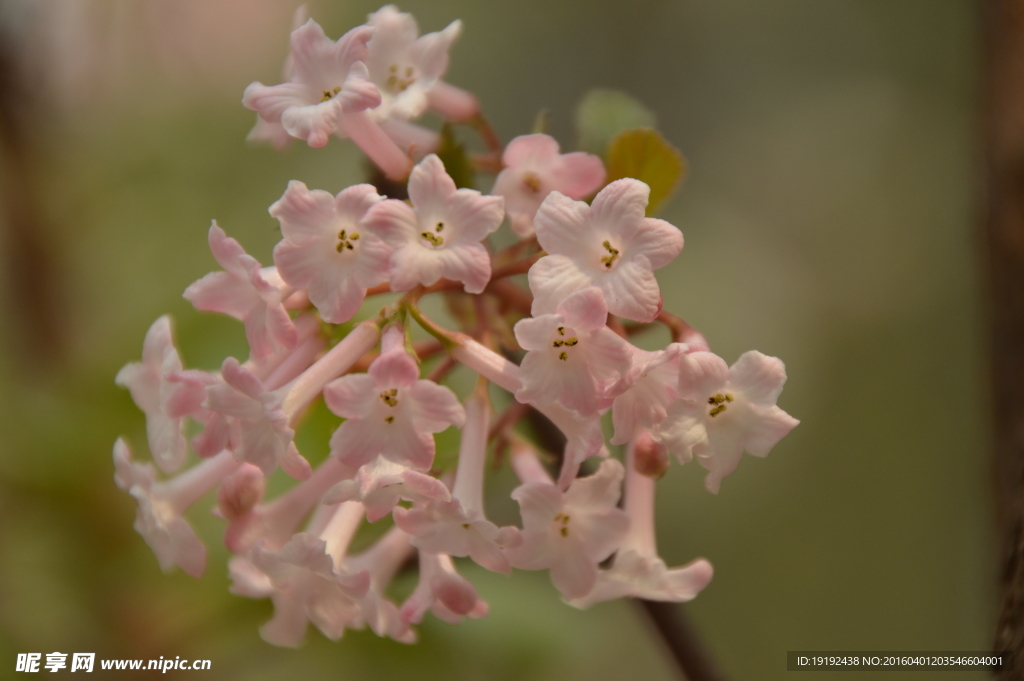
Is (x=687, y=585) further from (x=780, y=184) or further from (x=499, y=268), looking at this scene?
(x=780, y=184)

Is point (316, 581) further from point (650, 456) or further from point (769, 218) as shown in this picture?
point (769, 218)

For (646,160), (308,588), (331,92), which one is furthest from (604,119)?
(308,588)

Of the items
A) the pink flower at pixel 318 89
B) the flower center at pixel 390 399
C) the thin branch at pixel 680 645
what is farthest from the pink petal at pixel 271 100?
the thin branch at pixel 680 645

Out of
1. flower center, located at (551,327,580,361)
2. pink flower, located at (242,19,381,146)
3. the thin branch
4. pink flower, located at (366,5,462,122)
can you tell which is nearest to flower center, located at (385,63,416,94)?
pink flower, located at (366,5,462,122)

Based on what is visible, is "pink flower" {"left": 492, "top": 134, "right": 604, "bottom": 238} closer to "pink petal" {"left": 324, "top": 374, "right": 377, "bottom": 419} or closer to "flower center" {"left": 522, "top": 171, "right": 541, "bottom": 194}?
"flower center" {"left": 522, "top": 171, "right": 541, "bottom": 194}

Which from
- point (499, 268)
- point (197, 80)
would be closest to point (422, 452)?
point (499, 268)

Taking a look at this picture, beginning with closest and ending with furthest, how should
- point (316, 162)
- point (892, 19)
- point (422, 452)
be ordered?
1. point (422, 452)
2. point (316, 162)
3. point (892, 19)

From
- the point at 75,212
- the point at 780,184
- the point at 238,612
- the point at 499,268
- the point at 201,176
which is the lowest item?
the point at 238,612
